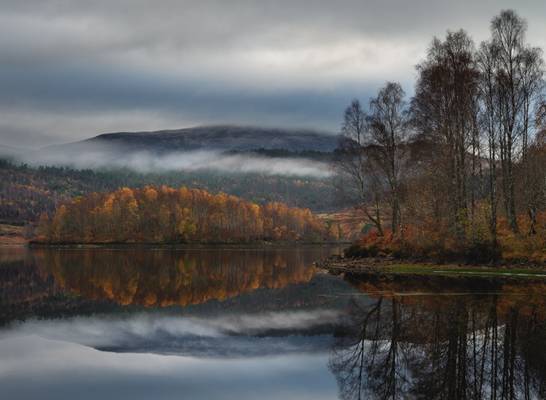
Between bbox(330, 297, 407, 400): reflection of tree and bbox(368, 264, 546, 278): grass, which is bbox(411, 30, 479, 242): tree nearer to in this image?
bbox(368, 264, 546, 278): grass

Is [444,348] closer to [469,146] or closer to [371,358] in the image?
[371,358]

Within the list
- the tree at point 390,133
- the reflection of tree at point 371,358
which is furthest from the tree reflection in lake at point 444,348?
the tree at point 390,133

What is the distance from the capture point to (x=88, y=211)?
199000mm

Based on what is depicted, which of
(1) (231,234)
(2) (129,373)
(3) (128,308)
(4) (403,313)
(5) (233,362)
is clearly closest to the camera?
(2) (129,373)

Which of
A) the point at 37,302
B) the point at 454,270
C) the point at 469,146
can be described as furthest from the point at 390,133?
the point at 37,302

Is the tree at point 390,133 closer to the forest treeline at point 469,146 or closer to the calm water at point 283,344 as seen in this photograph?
the forest treeline at point 469,146

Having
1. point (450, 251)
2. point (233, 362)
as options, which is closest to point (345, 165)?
point (450, 251)

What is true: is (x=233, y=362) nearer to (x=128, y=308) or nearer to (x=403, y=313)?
(x=403, y=313)

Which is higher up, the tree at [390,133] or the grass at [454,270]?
the tree at [390,133]

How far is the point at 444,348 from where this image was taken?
1616 centimetres

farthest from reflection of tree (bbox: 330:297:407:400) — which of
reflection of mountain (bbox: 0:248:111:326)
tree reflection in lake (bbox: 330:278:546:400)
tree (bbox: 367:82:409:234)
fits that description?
tree (bbox: 367:82:409:234)

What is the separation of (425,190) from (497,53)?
1588 cm

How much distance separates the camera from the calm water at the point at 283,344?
43.1 feet

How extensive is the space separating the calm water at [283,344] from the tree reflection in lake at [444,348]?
44 millimetres
